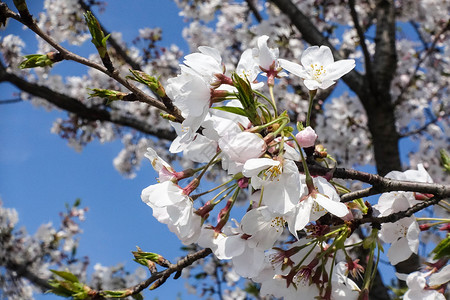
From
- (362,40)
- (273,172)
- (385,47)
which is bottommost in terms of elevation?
(273,172)

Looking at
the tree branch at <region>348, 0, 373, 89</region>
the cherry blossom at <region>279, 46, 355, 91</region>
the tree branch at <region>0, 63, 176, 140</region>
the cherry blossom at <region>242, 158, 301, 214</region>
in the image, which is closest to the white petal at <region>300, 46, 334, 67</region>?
the cherry blossom at <region>279, 46, 355, 91</region>

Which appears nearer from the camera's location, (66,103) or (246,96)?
(246,96)

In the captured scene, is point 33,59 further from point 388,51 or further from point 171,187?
point 388,51

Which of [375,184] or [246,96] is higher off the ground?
[246,96]

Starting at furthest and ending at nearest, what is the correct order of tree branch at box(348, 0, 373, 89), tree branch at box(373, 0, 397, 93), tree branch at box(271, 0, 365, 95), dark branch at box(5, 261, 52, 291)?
dark branch at box(5, 261, 52, 291), tree branch at box(373, 0, 397, 93), tree branch at box(271, 0, 365, 95), tree branch at box(348, 0, 373, 89)

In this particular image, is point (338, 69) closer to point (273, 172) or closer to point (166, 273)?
point (273, 172)

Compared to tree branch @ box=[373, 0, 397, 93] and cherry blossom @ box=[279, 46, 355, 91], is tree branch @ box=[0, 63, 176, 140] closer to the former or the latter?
tree branch @ box=[373, 0, 397, 93]

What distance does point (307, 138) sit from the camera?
34.3 inches

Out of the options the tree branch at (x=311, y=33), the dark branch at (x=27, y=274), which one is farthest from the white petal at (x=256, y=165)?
the dark branch at (x=27, y=274)

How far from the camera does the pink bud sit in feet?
2.86

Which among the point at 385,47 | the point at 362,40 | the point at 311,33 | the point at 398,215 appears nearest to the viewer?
the point at 398,215

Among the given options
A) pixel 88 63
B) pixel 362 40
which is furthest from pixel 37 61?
pixel 362 40

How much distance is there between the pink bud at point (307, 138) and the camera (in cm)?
87

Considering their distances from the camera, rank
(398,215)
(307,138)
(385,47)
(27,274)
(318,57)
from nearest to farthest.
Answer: (307,138), (398,215), (318,57), (385,47), (27,274)
